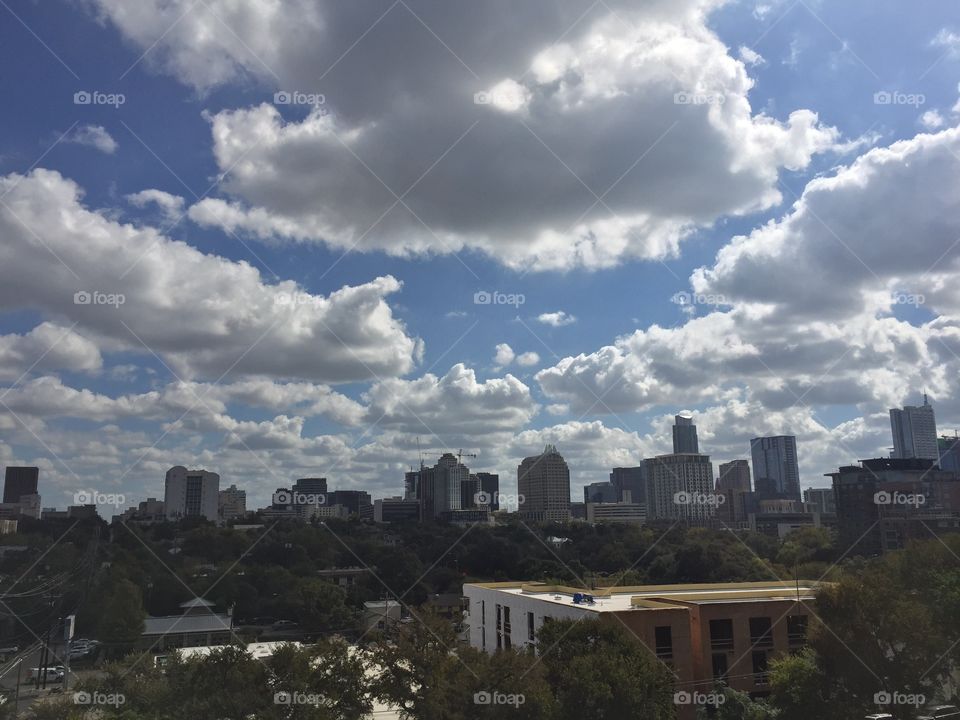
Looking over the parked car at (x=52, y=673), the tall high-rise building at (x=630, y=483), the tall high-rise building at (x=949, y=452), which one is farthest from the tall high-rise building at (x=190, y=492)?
the tall high-rise building at (x=949, y=452)

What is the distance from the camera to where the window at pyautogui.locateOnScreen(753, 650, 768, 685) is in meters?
24.6

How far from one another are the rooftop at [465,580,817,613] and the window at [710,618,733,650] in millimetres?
735

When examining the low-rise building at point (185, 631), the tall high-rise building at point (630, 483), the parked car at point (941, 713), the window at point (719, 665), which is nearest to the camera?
the parked car at point (941, 713)

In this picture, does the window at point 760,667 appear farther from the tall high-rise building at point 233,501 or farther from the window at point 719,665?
the tall high-rise building at point 233,501

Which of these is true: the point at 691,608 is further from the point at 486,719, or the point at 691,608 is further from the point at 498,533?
the point at 498,533

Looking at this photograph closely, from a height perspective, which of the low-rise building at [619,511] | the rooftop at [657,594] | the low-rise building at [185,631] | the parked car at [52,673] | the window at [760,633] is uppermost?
the low-rise building at [619,511]

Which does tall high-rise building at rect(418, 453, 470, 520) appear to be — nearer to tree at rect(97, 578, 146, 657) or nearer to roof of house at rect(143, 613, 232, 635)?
roof of house at rect(143, 613, 232, 635)

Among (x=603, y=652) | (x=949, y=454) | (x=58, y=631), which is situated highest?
(x=949, y=454)

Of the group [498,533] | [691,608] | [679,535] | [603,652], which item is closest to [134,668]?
[603,652]

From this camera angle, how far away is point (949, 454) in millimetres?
103375

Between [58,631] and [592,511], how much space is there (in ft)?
353

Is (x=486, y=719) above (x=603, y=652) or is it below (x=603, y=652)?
below

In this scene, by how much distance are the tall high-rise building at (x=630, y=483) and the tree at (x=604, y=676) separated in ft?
439

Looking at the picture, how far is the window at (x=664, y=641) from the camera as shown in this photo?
23641 millimetres
